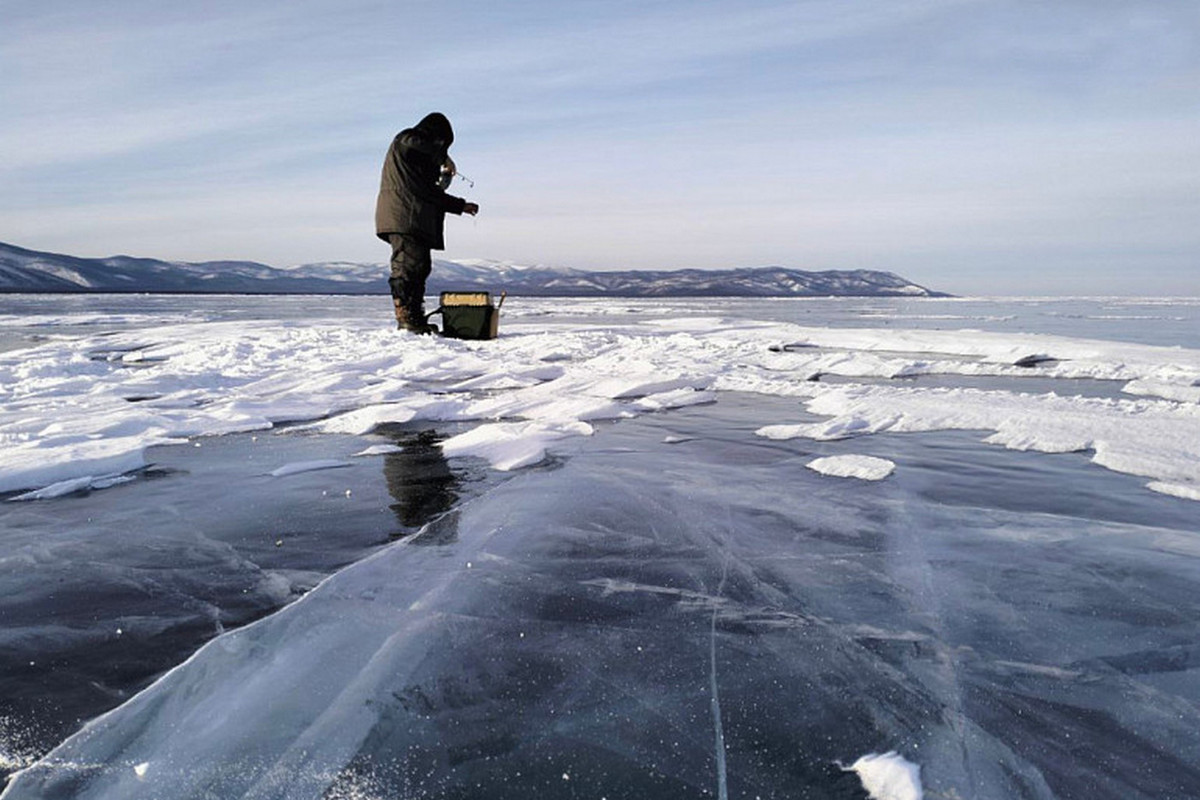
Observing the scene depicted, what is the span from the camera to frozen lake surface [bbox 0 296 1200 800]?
1.40 metres

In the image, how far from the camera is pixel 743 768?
1363mm

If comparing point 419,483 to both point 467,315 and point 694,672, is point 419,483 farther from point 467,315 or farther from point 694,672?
point 467,315

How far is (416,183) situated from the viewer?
895 cm

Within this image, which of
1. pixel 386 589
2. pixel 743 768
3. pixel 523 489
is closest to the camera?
pixel 743 768

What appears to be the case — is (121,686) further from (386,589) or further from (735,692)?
(735,692)

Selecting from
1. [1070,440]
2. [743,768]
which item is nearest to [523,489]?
[743,768]

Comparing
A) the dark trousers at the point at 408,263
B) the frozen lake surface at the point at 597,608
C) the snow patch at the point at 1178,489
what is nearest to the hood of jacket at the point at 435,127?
the dark trousers at the point at 408,263

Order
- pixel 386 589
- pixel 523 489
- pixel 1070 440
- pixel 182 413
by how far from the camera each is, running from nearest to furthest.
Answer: pixel 386 589, pixel 523 489, pixel 1070 440, pixel 182 413

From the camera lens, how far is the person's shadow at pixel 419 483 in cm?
287

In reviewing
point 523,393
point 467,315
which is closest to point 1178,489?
point 523,393

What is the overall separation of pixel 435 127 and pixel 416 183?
2.41ft

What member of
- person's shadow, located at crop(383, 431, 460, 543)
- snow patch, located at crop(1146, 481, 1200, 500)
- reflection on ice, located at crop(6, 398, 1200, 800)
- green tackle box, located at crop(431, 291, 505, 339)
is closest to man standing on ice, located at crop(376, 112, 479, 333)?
green tackle box, located at crop(431, 291, 505, 339)

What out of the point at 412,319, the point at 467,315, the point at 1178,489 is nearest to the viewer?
the point at 1178,489

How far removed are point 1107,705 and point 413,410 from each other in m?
4.48
